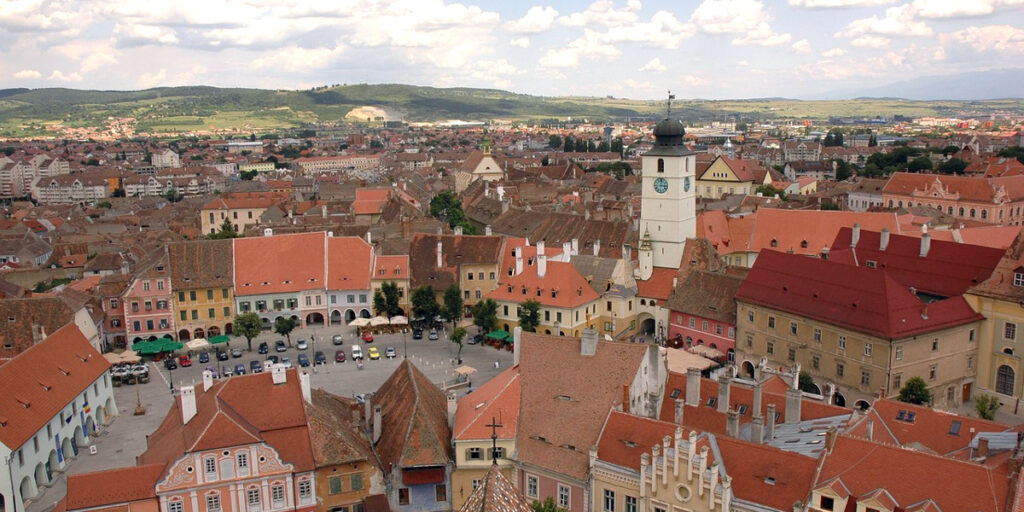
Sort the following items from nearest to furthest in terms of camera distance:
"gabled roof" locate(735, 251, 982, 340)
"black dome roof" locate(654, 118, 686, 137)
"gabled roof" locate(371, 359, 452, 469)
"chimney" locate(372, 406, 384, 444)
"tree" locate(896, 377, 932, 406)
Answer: "gabled roof" locate(371, 359, 452, 469) → "chimney" locate(372, 406, 384, 444) → "tree" locate(896, 377, 932, 406) → "gabled roof" locate(735, 251, 982, 340) → "black dome roof" locate(654, 118, 686, 137)

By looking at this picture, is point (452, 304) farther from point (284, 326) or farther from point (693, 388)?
point (693, 388)

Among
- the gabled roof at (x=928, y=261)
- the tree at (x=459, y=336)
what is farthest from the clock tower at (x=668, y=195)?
the tree at (x=459, y=336)

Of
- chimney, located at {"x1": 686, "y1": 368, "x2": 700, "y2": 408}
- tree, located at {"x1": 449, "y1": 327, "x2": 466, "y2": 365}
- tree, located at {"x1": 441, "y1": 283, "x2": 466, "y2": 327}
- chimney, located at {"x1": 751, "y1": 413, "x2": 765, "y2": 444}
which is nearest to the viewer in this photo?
chimney, located at {"x1": 751, "y1": 413, "x2": 765, "y2": 444}

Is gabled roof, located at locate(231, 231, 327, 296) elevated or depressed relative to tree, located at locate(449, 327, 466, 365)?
elevated

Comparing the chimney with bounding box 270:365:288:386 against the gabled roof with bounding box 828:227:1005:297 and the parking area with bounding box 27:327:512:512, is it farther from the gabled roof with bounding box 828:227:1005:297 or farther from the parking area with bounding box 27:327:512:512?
the gabled roof with bounding box 828:227:1005:297

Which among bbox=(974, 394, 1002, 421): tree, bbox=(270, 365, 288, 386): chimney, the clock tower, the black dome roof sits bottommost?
bbox=(974, 394, 1002, 421): tree

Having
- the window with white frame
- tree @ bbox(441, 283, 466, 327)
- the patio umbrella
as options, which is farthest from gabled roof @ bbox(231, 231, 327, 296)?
the window with white frame

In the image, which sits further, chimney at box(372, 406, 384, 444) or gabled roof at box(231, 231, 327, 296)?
gabled roof at box(231, 231, 327, 296)
